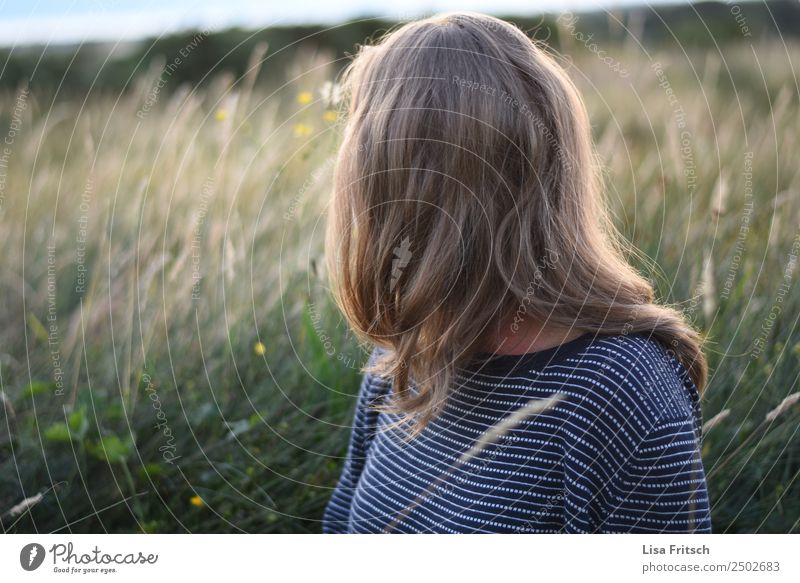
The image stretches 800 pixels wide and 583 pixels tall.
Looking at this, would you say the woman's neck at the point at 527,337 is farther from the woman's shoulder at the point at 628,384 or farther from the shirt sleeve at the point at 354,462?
the shirt sleeve at the point at 354,462

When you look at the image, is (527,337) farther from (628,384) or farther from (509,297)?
(628,384)

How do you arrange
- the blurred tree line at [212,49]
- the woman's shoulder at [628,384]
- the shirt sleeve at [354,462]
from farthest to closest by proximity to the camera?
the blurred tree line at [212,49]
the shirt sleeve at [354,462]
the woman's shoulder at [628,384]

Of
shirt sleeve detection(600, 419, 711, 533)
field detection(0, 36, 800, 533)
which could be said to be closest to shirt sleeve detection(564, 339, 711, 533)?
shirt sleeve detection(600, 419, 711, 533)

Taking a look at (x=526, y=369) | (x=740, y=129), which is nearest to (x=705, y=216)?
(x=740, y=129)

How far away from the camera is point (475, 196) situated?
109 cm

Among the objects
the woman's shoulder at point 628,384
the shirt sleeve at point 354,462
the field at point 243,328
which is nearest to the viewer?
the woman's shoulder at point 628,384

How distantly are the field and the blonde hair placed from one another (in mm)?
332

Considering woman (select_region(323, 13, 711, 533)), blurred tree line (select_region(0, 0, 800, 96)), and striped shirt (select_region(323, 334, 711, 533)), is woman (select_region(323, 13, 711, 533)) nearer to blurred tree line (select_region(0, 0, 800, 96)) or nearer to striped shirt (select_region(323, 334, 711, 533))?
striped shirt (select_region(323, 334, 711, 533))

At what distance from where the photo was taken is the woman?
1.04 m

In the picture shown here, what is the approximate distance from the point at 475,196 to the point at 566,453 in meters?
0.36

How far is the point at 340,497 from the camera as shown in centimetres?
148

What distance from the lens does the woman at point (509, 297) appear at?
104 centimetres

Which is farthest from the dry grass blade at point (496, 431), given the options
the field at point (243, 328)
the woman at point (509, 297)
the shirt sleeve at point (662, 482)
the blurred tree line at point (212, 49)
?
the blurred tree line at point (212, 49)
